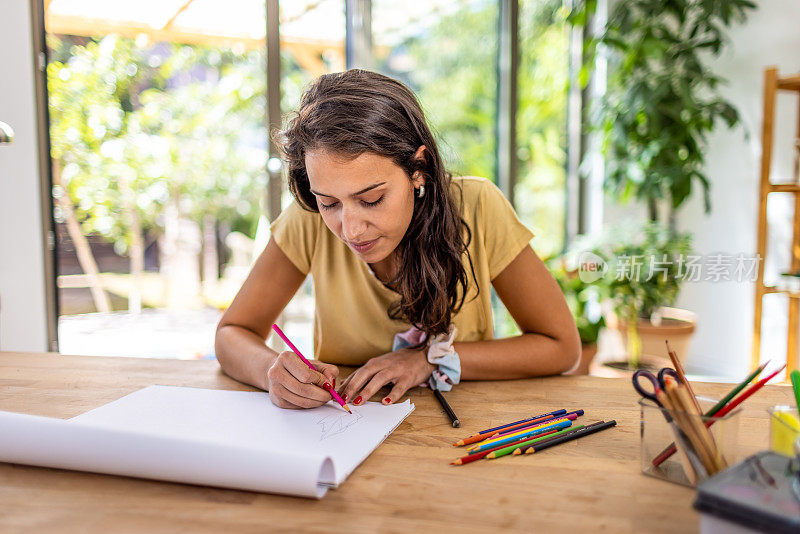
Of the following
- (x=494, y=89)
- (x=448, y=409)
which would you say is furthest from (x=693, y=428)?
(x=494, y=89)

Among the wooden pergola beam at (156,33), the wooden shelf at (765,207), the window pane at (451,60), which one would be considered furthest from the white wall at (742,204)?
the wooden pergola beam at (156,33)

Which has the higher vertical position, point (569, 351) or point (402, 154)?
point (402, 154)

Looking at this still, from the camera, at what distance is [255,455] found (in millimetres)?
631

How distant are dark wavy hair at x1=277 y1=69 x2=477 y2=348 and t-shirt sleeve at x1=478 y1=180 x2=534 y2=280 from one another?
0.05 meters

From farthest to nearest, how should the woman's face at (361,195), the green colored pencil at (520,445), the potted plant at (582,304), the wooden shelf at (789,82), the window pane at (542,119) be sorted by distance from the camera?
the window pane at (542,119) → the potted plant at (582,304) → the wooden shelf at (789,82) → the woman's face at (361,195) → the green colored pencil at (520,445)

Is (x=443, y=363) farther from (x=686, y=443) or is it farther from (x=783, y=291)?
(x=783, y=291)

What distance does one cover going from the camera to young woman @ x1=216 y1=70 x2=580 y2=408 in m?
0.97

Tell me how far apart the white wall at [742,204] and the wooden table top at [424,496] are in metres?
2.38

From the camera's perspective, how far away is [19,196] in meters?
2.35

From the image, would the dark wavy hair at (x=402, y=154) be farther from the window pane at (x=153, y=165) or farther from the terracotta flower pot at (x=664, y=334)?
the terracotta flower pot at (x=664, y=334)

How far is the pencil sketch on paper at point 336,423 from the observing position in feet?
2.59

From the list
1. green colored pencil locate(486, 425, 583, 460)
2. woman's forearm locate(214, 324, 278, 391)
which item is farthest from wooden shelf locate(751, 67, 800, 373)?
woman's forearm locate(214, 324, 278, 391)

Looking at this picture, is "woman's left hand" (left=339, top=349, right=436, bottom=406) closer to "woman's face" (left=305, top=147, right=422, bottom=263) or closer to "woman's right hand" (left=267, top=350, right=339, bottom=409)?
"woman's right hand" (left=267, top=350, right=339, bottom=409)

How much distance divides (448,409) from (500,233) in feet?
1.53
